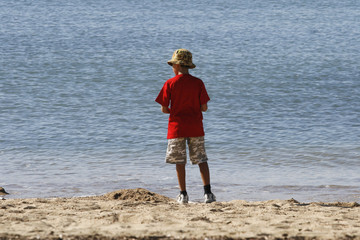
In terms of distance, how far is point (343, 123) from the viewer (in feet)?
46.9

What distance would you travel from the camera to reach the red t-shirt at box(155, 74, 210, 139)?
6.15 meters

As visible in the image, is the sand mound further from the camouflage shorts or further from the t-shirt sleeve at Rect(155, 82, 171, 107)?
the t-shirt sleeve at Rect(155, 82, 171, 107)

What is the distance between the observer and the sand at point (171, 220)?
4840mm

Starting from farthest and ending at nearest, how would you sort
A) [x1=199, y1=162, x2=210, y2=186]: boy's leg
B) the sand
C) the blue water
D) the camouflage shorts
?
the blue water < [x1=199, y1=162, x2=210, y2=186]: boy's leg < the camouflage shorts < the sand

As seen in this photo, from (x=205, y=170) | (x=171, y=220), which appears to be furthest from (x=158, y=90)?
(x=171, y=220)

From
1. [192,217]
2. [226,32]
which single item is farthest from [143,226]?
[226,32]

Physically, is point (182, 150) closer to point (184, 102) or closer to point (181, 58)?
point (184, 102)

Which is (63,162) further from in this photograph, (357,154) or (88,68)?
(88,68)

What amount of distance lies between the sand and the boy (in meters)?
0.57

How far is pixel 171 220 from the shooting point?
5367 mm

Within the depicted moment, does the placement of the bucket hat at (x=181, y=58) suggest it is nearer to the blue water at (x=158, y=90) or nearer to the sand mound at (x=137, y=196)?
the sand mound at (x=137, y=196)

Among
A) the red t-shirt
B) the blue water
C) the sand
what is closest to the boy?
the red t-shirt

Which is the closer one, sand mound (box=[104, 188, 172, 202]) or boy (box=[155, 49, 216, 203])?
boy (box=[155, 49, 216, 203])

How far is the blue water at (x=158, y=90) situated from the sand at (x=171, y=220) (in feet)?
6.00
